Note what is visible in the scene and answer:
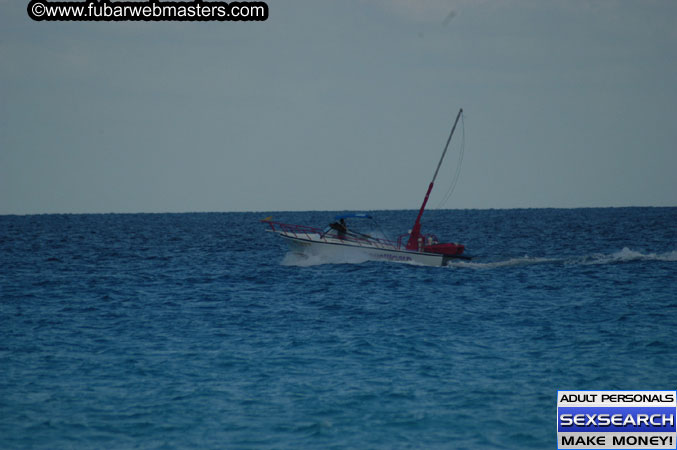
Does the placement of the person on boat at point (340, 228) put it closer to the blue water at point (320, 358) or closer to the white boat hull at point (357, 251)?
the white boat hull at point (357, 251)

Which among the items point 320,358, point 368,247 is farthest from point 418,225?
point 320,358

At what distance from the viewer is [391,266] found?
38.8 meters

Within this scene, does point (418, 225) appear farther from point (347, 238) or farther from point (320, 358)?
point (320, 358)

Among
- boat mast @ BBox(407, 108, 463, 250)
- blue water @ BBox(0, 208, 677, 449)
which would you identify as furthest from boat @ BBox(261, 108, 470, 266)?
blue water @ BBox(0, 208, 677, 449)

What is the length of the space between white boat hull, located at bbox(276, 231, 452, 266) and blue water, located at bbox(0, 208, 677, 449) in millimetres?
6393

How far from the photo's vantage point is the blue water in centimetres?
1152

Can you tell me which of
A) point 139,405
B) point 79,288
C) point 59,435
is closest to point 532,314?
point 139,405

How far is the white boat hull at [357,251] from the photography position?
38.4 metres

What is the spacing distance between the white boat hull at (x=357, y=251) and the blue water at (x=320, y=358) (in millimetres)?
6393

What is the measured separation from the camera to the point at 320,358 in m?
16.2

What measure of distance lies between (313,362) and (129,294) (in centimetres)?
1514

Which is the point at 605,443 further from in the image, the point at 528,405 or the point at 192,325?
the point at 192,325

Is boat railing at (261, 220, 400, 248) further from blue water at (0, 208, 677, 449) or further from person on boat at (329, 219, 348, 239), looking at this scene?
blue water at (0, 208, 677, 449)

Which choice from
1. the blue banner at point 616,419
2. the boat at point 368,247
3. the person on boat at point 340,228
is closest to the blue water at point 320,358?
the blue banner at point 616,419
